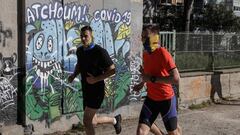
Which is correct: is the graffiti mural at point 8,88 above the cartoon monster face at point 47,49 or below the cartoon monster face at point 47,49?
below

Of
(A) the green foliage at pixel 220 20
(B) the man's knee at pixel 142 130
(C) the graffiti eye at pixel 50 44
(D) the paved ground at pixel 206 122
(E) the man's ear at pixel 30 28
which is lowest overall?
(D) the paved ground at pixel 206 122

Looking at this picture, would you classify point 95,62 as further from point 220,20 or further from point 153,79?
point 220,20

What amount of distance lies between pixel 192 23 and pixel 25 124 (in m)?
29.0

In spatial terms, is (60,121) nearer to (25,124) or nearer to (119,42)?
(25,124)

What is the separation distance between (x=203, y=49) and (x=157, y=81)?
803 centimetres

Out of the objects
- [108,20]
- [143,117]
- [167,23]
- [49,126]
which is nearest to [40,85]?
[49,126]

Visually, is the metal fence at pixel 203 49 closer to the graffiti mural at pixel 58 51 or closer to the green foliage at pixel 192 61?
the green foliage at pixel 192 61

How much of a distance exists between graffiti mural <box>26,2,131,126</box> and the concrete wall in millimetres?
228

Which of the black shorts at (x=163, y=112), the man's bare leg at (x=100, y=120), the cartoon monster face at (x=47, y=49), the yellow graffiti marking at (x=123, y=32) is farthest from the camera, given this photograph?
the yellow graffiti marking at (x=123, y=32)

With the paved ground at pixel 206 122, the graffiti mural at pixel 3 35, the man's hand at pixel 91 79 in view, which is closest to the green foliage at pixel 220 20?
the paved ground at pixel 206 122

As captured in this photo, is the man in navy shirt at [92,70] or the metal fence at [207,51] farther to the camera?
the metal fence at [207,51]

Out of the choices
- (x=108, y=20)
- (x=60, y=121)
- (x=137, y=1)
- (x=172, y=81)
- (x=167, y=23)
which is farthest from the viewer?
(x=167, y=23)

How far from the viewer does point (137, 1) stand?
10719 millimetres

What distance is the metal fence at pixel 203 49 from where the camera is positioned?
1254 centimetres
